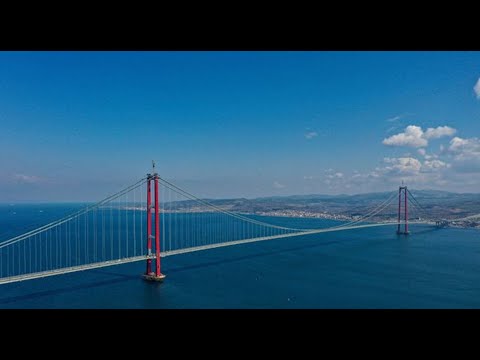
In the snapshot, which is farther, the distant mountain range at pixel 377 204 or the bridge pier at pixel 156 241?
the distant mountain range at pixel 377 204

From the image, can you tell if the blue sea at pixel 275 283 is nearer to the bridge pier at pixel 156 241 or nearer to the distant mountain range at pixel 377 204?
the bridge pier at pixel 156 241

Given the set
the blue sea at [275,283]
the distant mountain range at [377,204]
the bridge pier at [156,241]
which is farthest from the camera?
the distant mountain range at [377,204]

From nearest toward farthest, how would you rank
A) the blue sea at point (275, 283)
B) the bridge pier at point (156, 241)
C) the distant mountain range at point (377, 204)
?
1. the blue sea at point (275, 283)
2. the bridge pier at point (156, 241)
3. the distant mountain range at point (377, 204)

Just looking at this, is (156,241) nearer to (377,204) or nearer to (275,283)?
(275,283)

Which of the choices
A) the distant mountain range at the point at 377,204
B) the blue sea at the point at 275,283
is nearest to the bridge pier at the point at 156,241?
the blue sea at the point at 275,283

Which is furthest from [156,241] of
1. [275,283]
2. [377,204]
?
[377,204]

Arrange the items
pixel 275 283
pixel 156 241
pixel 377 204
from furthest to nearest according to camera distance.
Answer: pixel 377 204
pixel 275 283
pixel 156 241
